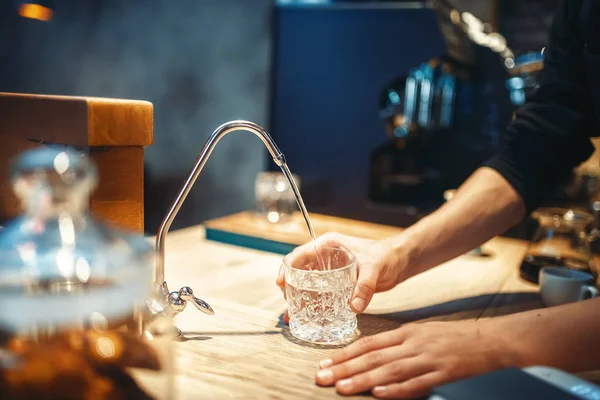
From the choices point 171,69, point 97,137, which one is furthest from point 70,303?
point 171,69

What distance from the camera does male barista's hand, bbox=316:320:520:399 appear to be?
2.70ft

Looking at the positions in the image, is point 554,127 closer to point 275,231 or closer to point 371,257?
point 371,257

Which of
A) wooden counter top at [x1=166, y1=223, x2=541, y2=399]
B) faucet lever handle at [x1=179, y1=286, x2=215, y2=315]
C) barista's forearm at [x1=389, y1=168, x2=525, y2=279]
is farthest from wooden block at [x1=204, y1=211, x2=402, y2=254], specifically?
faucet lever handle at [x1=179, y1=286, x2=215, y2=315]

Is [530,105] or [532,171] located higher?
[530,105]

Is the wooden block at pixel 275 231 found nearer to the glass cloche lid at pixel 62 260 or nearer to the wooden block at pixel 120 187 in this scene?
the wooden block at pixel 120 187

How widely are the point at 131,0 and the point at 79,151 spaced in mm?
2092

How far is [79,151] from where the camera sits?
95 cm

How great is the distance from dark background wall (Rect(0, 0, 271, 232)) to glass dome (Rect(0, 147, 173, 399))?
64.4 inches

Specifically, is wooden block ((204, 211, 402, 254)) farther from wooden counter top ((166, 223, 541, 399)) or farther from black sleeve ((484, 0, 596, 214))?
black sleeve ((484, 0, 596, 214))

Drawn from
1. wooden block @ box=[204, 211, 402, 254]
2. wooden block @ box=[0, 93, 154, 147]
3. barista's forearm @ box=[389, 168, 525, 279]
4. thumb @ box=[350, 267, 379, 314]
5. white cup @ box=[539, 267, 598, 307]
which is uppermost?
wooden block @ box=[0, 93, 154, 147]

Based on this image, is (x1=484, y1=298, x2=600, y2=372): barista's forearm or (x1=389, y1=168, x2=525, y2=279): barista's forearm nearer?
(x1=484, y1=298, x2=600, y2=372): barista's forearm

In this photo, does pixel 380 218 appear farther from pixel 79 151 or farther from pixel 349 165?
pixel 79 151

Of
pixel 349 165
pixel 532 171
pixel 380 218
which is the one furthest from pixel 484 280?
pixel 349 165

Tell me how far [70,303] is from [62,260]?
0.07 m
